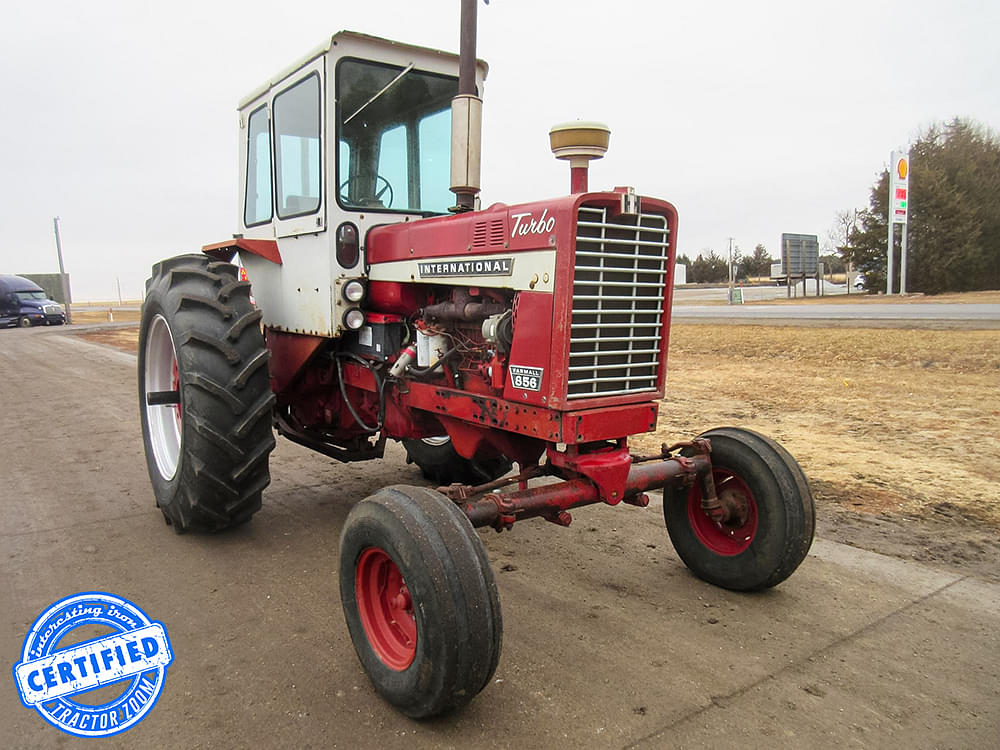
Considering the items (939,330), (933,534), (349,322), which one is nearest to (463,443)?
(349,322)

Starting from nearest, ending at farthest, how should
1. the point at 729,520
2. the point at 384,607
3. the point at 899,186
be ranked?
the point at 384,607 → the point at 729,520 → the point at 899,186

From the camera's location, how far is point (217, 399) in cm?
412

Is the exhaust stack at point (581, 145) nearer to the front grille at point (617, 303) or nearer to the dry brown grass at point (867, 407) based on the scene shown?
the front grille at point (617, 303)

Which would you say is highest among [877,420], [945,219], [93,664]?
[945,219]

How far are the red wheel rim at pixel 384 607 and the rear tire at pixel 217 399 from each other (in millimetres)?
1424

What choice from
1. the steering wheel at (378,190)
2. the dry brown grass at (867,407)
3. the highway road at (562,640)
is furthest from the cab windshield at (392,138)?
the dry brown grass at (867,407)

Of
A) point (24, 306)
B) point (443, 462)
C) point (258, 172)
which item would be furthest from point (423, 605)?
point (24, 306)

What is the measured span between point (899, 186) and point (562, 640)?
106 ft

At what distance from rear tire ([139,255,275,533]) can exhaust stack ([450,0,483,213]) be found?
1.46m

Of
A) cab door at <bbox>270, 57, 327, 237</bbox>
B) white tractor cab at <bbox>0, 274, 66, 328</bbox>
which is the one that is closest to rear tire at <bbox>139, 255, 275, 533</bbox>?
cab door at <bbox>270, 57, 327, 237</bbox>

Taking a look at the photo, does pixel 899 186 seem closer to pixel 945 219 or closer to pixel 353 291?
pixel 945 219

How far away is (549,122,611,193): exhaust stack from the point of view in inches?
130

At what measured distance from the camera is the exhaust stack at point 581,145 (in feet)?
10.8

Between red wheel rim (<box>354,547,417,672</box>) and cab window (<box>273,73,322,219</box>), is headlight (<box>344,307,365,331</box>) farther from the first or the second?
red wheel rim (<box>354,547,417,672</box>)
